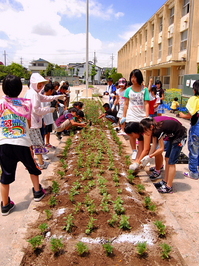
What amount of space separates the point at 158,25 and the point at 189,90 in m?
20.7

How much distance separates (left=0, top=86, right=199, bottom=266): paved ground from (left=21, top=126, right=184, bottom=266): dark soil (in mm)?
110

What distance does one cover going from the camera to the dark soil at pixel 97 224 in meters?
2.23

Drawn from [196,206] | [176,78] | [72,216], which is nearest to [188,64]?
[176,78]

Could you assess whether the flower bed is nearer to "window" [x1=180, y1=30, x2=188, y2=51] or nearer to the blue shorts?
the blue shorts

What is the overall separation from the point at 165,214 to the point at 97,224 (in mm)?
888

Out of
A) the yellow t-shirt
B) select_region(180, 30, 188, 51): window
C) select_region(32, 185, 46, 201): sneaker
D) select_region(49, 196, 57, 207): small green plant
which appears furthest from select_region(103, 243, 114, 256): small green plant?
select_region(180, 30, 188, 51): window

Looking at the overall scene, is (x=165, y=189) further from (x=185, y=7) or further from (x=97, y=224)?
(x=185, y=7)

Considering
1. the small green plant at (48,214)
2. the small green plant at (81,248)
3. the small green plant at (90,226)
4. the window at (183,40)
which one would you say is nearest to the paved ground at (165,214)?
the small green plant at (48,214)

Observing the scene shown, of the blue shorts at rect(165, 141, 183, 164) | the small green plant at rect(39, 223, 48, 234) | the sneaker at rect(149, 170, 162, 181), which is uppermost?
the blue shorts at rect(165, 141, 183, 164)

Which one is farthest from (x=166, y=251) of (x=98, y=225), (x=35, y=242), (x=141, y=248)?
(x=35, y=242)

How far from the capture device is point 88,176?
12.6 ft

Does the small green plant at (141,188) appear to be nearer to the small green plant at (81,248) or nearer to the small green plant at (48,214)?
the small green plant at (48,214)

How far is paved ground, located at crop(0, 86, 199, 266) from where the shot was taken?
244cm

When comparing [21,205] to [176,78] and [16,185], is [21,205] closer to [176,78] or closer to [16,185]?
[16,185]
